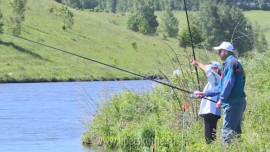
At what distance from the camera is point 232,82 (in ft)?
34.2

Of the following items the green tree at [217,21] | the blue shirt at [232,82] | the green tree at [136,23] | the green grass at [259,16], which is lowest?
the green grass at [259,16]

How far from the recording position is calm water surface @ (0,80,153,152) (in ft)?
61.4

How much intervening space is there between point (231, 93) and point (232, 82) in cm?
21

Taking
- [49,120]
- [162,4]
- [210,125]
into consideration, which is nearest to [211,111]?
[210,125]

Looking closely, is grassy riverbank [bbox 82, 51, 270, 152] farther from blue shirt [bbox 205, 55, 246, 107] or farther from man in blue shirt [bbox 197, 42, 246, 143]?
blue shirt [bbox 205, 55, 246, 107]

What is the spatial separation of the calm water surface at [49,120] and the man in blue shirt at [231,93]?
688 centimetres

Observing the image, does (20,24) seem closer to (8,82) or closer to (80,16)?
(8,82)

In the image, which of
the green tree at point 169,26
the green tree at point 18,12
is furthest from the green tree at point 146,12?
the green tree at point 18,12

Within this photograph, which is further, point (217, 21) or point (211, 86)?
point (217, 21)

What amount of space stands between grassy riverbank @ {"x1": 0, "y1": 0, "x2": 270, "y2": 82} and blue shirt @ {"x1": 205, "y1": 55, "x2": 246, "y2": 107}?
1859 inches

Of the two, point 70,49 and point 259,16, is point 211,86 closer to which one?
point 70,49

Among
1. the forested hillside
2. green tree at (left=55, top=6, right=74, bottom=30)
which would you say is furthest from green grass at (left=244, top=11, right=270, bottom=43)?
green tree at (left=55, top=6, right=74, bottom=30)

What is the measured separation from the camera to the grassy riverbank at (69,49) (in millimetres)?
65562

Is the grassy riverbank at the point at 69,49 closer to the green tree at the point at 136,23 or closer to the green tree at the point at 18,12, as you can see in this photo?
the green tree at the point at 18,12
